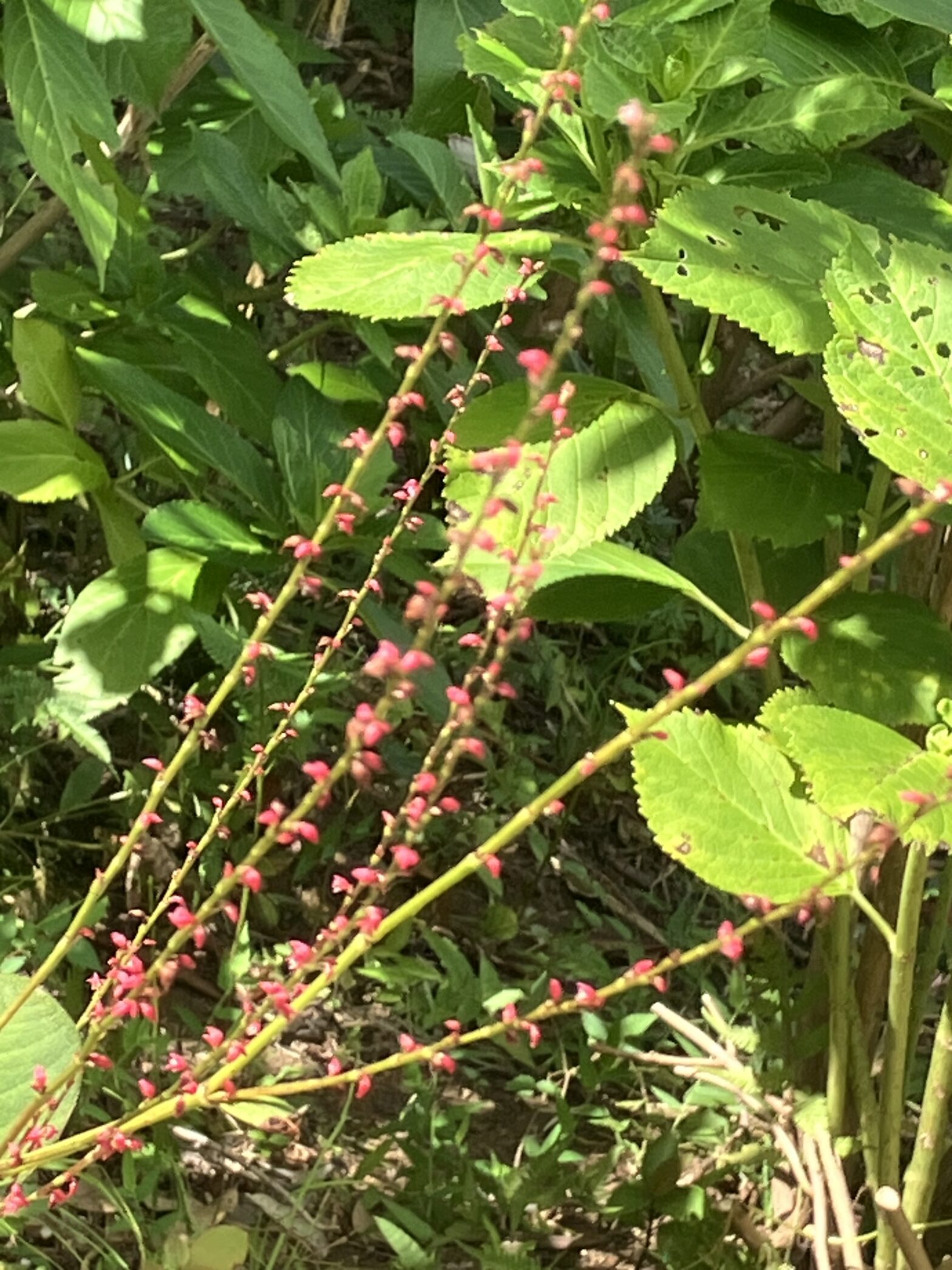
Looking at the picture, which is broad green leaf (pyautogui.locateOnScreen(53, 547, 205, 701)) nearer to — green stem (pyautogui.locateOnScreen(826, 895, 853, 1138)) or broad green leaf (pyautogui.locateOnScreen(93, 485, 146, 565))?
broad green leaf (pyautogui.locateOnScreen(93, 485, 146, 565))

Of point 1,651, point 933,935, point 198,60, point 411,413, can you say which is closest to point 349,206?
point 198,60

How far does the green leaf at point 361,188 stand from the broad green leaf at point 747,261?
0.29 m

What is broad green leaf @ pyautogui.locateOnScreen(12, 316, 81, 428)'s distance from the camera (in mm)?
933

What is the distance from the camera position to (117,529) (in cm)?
103

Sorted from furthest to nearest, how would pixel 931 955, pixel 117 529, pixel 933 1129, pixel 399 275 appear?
pixel 117 529 → pixel 931 955 → pixel 933 1129 → pixel 399 275

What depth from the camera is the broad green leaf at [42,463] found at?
3.04ft

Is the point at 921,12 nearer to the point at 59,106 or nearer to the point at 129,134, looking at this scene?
the point at 59,106

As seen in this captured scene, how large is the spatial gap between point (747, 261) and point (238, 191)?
41 centimetres

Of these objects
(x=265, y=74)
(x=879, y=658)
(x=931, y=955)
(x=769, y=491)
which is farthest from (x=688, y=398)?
(x=931, y=955)

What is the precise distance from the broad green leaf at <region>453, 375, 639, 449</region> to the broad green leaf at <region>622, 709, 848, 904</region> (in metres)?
0.18

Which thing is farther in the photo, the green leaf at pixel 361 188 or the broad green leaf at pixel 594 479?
the green leaf at pixel 361 188

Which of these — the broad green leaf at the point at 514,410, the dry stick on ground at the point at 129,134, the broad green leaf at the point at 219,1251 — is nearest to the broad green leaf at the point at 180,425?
the dry stick on ground at the point at 129,134

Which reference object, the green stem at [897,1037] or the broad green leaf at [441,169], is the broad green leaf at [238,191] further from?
the green stem at [897,1037]

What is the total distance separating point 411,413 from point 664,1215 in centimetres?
67
